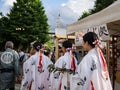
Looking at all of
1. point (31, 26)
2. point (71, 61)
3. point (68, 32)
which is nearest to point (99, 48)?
point (71, 61)

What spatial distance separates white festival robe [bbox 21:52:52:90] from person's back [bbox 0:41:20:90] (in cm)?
71

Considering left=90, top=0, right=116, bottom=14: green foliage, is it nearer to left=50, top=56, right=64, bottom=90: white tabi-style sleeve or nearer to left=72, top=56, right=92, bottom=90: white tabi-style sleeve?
left=50, top=56, right=64, bottom=90: white tabi-style sleeve

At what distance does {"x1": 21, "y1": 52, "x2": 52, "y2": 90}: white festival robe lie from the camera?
7941 mm

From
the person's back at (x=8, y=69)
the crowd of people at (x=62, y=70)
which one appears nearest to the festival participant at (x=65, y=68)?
the crowd of people at (x=62, y=70)

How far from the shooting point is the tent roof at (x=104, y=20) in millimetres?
6555

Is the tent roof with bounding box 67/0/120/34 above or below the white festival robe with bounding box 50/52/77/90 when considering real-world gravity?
above

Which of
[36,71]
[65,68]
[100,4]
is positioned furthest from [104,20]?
[100,4]

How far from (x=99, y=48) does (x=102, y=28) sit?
2.06 meters

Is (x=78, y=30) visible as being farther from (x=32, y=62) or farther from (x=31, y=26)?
(x=31, y=26)

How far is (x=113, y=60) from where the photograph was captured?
9.02 meters

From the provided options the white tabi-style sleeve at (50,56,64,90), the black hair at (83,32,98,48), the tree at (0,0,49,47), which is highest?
the tree at (0,0,49,47)

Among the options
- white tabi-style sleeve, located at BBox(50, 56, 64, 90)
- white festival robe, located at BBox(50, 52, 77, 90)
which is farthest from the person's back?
white festival robe, located at BBox(50, 52, 77, 90)

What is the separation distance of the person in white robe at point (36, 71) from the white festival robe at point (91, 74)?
287cm

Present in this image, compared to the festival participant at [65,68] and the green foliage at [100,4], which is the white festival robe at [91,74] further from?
the green foliage at [100,4]
